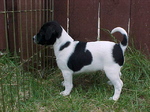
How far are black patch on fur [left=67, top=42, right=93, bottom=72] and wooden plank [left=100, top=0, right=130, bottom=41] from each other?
98 centimetres

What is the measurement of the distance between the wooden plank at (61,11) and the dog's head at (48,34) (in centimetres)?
94

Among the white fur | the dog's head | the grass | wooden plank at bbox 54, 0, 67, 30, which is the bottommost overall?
the grass

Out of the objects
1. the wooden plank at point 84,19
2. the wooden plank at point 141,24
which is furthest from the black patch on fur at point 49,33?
the wooden plank at point 141,24

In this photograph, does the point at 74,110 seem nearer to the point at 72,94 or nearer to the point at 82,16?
the point at 72,94

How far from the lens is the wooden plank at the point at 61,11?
377 cm

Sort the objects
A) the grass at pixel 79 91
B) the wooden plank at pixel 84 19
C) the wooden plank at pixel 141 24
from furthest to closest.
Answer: the wooden plank at pixel 84 19, the wooden plank at pixel 141 24, the grass at pixel 79 91

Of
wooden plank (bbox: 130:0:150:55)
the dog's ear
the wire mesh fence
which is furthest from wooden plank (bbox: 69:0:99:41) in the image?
the dog's ear

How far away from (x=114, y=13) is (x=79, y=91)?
56.4 inches

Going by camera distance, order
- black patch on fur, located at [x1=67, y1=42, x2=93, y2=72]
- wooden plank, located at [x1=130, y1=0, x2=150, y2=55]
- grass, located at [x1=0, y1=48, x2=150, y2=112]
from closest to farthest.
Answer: grass, located at [x1=0, y1=48, x2=150, y2=112] → black patch on fur, located at [x1=67, y1=42, x2=93, y2=72] → wooden plank, located at [x1=130, y1=0, x2=150, y2=55]

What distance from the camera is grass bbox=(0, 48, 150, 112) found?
2.67 meters

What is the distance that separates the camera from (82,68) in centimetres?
296

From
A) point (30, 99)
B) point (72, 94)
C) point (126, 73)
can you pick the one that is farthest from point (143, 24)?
point (30, 99)

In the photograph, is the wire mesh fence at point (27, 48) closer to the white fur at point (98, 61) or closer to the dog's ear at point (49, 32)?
the dog's ear at point (49, 32)

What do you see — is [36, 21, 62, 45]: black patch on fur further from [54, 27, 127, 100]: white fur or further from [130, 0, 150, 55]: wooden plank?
[130, 0, 150, 55]: wooden plank
